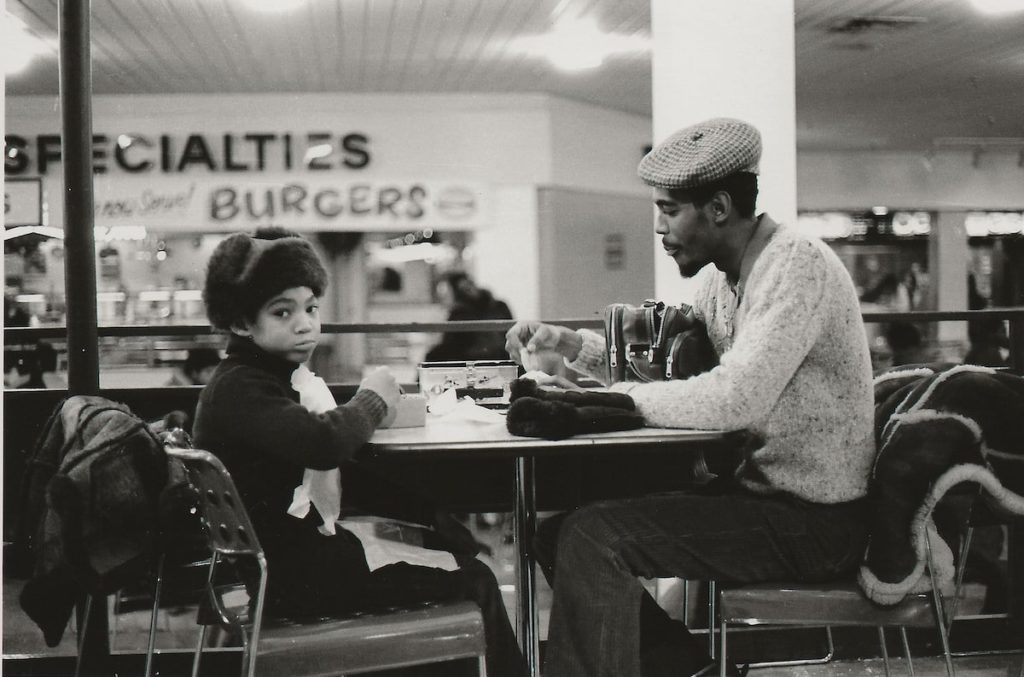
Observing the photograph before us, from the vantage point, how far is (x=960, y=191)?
11.0m

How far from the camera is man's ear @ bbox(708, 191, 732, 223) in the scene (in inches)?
84.4

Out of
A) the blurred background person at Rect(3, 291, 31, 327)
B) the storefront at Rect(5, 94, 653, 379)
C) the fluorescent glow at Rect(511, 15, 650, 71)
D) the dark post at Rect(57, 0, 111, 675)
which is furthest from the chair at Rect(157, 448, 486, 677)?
the storefront at Rect(5, 94, 653, 379)

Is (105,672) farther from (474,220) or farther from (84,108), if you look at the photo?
(474,220)

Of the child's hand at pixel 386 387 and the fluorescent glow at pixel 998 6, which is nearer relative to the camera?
the child's hand at pixel 386 387

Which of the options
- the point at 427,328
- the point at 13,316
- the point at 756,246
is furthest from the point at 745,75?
the point at 13,316

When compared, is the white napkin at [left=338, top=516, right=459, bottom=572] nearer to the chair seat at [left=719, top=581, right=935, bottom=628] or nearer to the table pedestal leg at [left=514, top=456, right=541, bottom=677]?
the table pedestal leg at [left=514, top=456, right=541, bottom=677]

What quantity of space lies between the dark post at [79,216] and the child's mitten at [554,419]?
5.93 feet

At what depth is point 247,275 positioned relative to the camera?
83.7 inches

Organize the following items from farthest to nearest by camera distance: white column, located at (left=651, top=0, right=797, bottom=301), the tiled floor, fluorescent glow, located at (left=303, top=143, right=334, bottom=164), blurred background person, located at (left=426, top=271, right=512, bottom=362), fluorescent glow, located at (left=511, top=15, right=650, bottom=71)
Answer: fluorescent glow, located at (left=303, top=143, right=334, bottom=164)
fluorescent glow, located at (left=511, top=15, right=650, bottom=71)
blurred background person, located at (left=426, top=271, right=512, bottom=362)
white column, located at (left=651, top=0, right=797, bottom=301)
the tiled floor

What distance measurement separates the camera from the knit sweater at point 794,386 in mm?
1962

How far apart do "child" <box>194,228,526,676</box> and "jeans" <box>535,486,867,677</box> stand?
19 centimetres

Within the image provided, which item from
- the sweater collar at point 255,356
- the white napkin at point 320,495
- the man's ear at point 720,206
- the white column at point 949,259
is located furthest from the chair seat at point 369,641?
the white column at point 949,259

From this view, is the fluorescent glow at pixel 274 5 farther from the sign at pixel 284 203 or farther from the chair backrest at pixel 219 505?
the chair backrest at pixel 219 505

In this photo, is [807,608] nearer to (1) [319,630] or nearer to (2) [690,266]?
(2) [690,266]
